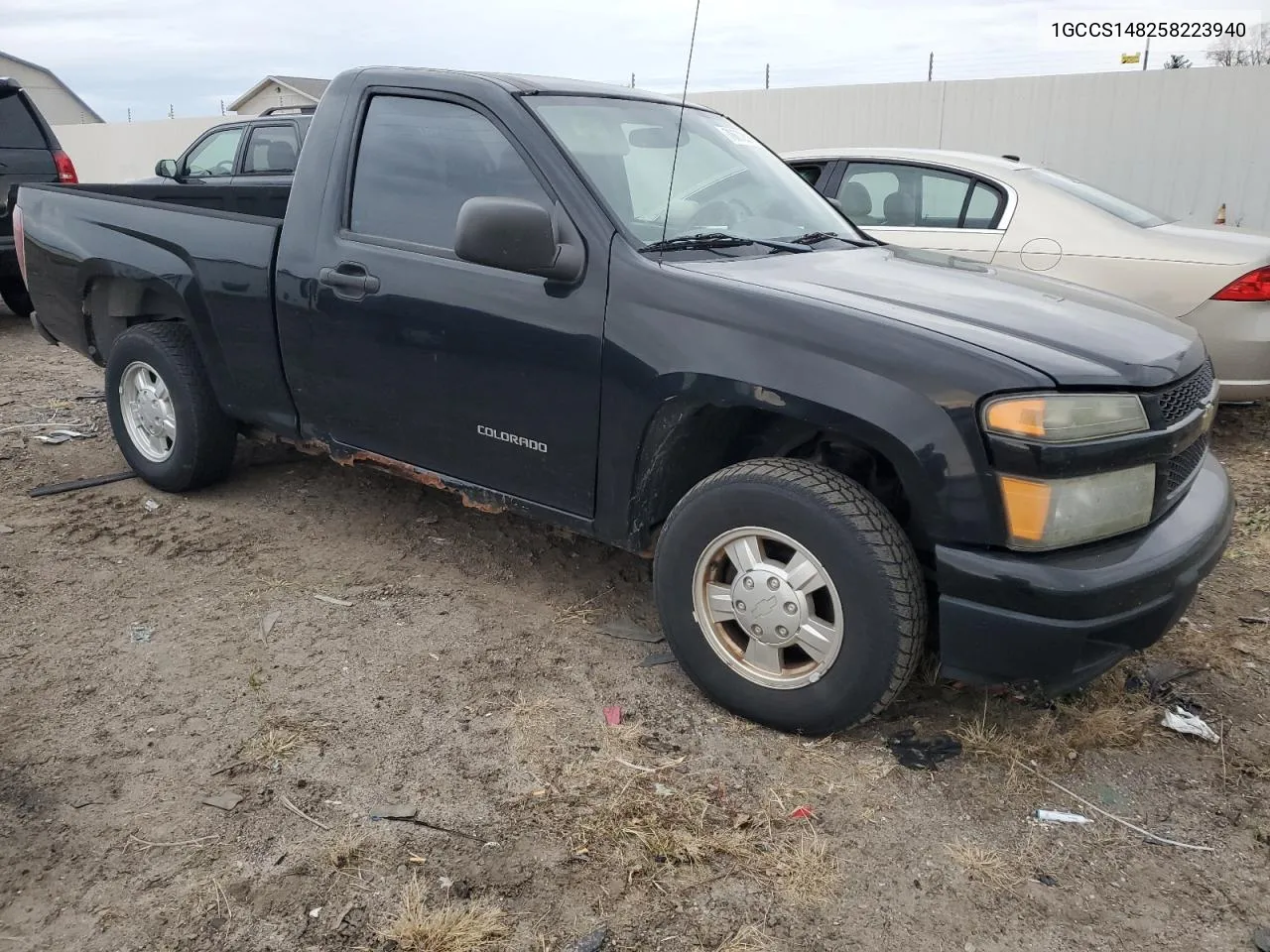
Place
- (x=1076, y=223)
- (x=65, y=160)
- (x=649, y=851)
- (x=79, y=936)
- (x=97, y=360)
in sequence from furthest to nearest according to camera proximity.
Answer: (x=65, y=160)
(x=1076, y=223)
(x=97, y=360)
(x=649, y=851)
(x=79, y=936)

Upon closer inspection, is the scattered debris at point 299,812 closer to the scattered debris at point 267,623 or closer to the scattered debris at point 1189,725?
the scattered debris at point 267,623

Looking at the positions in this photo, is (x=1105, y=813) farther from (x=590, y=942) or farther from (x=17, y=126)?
(x=17, y=126)

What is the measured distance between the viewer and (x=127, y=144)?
85.1 feet

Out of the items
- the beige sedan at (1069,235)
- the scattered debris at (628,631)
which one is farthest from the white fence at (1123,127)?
the scattered debris at (628,631)

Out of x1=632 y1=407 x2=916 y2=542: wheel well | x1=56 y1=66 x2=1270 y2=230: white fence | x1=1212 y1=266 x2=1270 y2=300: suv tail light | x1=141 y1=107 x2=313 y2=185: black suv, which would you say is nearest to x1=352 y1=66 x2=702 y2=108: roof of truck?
x1=632 y1=407 x2=916 y2=542: wheel well

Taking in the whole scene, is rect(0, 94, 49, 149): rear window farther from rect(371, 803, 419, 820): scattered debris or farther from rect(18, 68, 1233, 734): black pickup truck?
rect(371, 803, 419, 820): scattered debris

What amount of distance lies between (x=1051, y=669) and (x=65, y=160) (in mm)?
9320

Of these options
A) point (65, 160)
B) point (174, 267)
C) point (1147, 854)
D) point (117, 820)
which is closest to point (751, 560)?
point (1147, 854)

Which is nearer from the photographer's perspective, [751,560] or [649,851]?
[649,851]

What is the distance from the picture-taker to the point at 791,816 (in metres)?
2.57

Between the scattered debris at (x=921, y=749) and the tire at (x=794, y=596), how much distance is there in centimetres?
21

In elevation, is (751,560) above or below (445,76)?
below

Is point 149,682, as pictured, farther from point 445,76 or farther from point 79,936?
point 445,76

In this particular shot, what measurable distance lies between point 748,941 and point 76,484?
13.6ft
